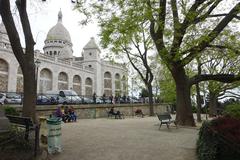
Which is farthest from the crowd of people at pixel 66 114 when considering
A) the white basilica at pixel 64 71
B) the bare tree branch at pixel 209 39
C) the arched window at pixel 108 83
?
the arched window at pixel 108 83

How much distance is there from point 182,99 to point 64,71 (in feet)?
137

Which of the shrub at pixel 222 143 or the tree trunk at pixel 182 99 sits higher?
the tree trunk at pixel 182 99

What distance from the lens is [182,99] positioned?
53.9 feet

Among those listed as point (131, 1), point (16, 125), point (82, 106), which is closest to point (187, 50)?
point (131, 1)

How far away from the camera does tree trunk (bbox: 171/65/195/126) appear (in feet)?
53.2

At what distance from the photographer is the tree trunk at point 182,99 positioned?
16.2 metres

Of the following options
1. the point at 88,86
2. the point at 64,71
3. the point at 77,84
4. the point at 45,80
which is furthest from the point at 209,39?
the point at 88,86

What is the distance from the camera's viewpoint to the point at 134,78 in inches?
1580

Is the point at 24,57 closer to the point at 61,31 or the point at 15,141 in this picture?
the point at 15,141

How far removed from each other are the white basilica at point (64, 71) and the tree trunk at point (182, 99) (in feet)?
64.3

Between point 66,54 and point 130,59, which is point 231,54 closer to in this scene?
point 130,59

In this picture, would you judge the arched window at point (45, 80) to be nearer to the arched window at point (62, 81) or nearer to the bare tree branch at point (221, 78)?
the arched window at point (62, 81)

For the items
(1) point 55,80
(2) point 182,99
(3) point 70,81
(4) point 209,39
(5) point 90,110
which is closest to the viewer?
(4) point 209,39

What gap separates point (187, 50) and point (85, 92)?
51.3 metres
